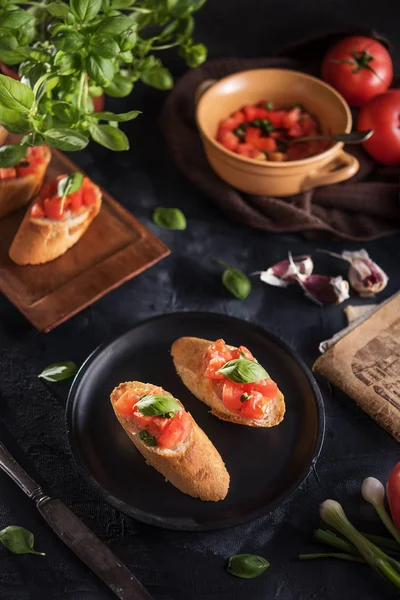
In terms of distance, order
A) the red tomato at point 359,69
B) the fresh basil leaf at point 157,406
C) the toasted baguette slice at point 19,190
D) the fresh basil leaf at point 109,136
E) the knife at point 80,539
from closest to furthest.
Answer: the knife at point 80,539 < the fresh basil leaf at point 157,406 < the fresh basil leaf at point 109,136 < the toasted baguette slice at point 19,190 < the red tomato at point 359,69

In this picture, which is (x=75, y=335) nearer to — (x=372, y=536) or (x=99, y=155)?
(x=99, y=155)

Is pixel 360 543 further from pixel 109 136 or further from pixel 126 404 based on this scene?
pixel 109 136

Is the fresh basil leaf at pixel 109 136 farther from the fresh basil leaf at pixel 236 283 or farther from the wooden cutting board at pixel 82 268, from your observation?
the fresh basil leaf at pixel 236 283

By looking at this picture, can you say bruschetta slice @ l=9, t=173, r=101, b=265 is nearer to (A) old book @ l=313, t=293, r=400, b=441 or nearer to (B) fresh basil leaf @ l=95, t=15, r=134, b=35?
→ (B) fresh basil leaf @ l=95, t=15, r=134, b=35

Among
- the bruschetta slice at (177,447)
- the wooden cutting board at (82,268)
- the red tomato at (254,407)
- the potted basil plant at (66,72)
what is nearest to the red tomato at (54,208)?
the wooden cutting board at (82,268)

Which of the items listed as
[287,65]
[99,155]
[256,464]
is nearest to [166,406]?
[256,464]

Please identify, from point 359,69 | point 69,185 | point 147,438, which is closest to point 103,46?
point 69,185
